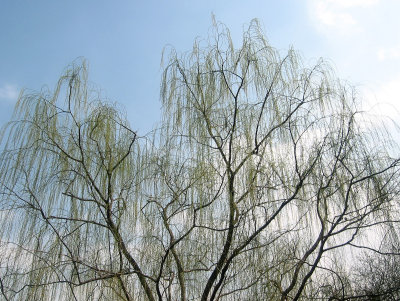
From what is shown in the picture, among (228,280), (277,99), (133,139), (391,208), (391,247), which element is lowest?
(228,280)

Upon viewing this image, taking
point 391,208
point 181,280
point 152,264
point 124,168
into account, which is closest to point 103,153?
point 124,168

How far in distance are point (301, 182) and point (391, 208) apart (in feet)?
2.42

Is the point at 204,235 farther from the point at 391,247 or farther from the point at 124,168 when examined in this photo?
the point at 391,247

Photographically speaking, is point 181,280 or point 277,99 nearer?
point 181,280

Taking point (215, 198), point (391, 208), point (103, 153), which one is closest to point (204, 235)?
point (215, 198)

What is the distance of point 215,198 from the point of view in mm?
2604

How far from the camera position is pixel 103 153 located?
2781 mm

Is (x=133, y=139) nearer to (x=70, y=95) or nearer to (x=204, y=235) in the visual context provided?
(x=70, y=95)

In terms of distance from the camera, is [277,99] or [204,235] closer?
[204,235]

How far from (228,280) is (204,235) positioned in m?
0.30

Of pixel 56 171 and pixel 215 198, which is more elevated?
pixel 56 171

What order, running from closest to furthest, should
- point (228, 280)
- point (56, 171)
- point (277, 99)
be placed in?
point (228, 280) → point (56, 171) → point (277, 99)

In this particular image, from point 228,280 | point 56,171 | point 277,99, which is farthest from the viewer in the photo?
point 277,99

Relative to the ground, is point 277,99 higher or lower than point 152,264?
higher
